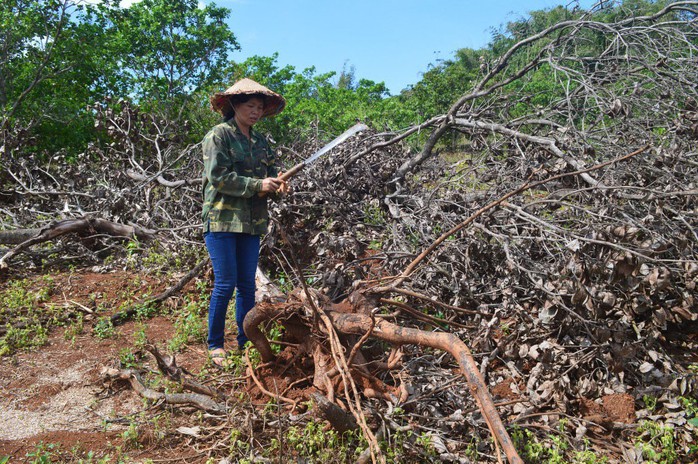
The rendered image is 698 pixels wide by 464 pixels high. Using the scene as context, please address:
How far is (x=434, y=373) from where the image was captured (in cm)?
279

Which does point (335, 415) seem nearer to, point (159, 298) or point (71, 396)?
point (71, 396)

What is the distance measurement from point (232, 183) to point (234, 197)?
0.12m

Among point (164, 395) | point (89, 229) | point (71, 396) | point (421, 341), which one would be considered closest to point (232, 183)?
point (164, 395)

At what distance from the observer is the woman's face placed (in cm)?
298

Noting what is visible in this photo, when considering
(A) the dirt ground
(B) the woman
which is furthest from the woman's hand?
(A) the dirt ground

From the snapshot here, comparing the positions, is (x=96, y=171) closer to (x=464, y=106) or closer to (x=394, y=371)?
(x=464, y=106)

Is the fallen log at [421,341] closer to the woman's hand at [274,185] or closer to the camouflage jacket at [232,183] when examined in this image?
the camouflage jacket at [232,183]

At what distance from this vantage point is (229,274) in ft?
9.82

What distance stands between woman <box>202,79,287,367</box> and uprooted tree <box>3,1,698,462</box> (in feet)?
1.25

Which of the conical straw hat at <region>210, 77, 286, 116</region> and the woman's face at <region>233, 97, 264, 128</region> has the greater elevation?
the conical straw hat at <region>210, 77, 286, 116</region>

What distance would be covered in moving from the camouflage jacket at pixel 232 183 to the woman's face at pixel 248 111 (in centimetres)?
5

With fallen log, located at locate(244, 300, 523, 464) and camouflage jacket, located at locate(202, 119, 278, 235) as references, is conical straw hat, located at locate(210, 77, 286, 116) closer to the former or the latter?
camouflage jacket, located at locate(202, 119, 278, 235)

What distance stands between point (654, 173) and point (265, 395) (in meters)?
3.00

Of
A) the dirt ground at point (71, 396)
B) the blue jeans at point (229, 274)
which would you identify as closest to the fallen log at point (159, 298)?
the dirt ground at point (71, 396)
